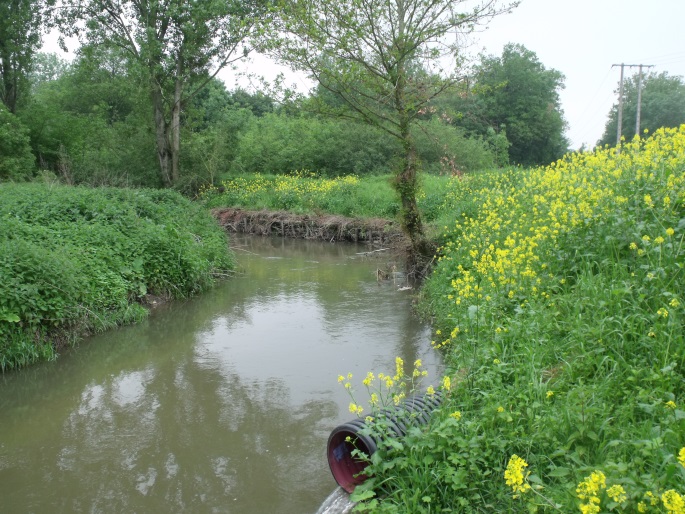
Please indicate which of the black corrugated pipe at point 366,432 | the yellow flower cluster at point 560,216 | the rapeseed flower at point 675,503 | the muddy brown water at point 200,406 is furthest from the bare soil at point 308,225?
the rapeseed flower at point 675,503

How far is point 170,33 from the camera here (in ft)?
68.1

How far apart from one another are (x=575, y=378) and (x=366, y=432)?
1493 millimetres

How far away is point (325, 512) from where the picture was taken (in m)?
3.48

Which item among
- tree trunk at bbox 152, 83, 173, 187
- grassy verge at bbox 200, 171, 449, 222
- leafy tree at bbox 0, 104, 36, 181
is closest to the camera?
grassy verge at bbox 200, 171, 449, 222

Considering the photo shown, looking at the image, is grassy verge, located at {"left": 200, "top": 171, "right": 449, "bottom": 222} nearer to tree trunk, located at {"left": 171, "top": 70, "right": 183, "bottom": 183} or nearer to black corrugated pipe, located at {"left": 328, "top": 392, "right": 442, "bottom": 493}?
tree trunk, located at {"left": 171, "top": 70, "right": 183, "bottom": 183}

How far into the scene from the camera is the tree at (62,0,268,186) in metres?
19.6

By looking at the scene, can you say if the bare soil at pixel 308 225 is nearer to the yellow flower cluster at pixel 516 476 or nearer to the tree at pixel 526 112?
the yellow flower cluster at pixel 516 476

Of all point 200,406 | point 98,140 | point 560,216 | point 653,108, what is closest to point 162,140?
point 98,140

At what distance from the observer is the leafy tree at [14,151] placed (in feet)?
63.9

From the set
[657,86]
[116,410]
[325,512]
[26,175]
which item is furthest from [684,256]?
[657,86]

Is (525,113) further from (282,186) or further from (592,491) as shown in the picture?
(592,491)

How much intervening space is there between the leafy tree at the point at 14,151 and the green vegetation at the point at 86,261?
29.8ft

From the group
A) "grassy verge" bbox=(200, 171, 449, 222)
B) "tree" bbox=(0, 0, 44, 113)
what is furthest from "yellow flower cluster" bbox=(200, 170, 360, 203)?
"tree" bbox=(0, 0, 44, 113)

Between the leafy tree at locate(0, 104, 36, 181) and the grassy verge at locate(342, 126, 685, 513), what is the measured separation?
61.9ft
